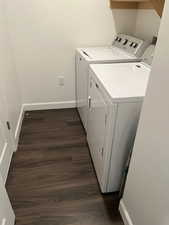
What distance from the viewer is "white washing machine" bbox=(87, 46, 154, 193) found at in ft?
3.89

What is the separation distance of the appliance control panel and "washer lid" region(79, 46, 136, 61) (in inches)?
2.0

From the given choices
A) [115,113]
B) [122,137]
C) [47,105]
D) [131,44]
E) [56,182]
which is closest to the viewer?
[115,113]

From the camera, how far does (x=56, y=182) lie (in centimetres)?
166

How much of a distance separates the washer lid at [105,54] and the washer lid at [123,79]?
247mm

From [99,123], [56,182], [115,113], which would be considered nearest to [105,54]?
[99,123]

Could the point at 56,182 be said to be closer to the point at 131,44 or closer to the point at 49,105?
the point at 49,105

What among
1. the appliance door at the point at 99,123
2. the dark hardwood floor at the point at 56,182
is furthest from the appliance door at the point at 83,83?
the appliance door at the point at 99,123

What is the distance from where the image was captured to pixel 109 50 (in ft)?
7.48

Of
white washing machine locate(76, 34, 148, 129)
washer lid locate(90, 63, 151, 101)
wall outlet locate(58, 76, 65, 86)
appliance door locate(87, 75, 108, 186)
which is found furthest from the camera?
wall outlet locate(58, 76, 65, 86)

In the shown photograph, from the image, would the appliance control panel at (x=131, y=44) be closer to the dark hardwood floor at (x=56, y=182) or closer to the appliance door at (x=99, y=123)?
the appliance door at (x=99, y=123)

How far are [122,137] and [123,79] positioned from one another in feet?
1.46

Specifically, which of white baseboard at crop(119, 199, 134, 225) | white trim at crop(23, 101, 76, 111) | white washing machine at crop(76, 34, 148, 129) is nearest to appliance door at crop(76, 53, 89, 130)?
white washing machine at crop(76, 34, 148, 129)

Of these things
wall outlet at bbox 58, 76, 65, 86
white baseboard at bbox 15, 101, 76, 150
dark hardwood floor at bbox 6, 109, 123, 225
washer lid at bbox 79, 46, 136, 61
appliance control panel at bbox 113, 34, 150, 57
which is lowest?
dark hardwood floor at bbox 6, 109, 123, 225

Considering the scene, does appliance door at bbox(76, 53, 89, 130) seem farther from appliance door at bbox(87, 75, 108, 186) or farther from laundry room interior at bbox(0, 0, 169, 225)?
appliance door at bbox(87, 75, 108, 186)
